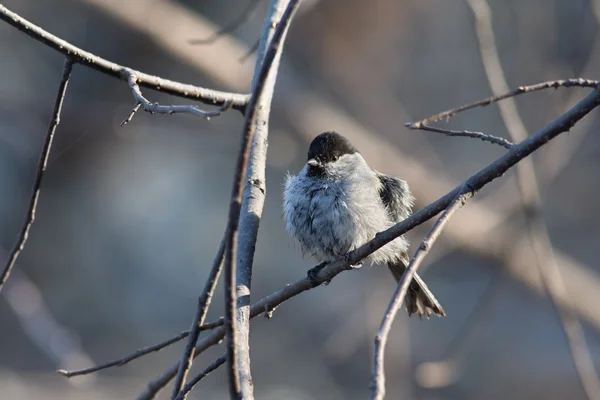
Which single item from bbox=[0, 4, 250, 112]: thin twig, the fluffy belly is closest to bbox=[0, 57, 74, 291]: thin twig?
bbox=[0, 4, 250, 112]: thin twig

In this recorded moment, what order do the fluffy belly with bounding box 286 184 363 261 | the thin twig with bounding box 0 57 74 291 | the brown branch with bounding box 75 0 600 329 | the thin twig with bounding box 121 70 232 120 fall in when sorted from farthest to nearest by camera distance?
1. the brown branch with bounding box 75 0 600 329
2. the fluffy belly with bounding box 286 184 363 261
3. the thin twig with bounding box 0 57 74 291
4. the thin twig with bounding box 121 70 232 120

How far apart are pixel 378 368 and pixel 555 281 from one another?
13.4 ft

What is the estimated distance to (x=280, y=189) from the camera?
1062 centimetres

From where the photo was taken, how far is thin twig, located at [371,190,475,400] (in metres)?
1.45

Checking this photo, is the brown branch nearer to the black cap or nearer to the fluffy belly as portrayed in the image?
the black cap

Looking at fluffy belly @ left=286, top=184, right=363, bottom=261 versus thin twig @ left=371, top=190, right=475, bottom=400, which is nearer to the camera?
thin twig @ left=371, top=190, right=475, bottom=400

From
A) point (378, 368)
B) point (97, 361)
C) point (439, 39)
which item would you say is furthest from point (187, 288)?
point (378, 368)

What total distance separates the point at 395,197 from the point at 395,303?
7.11ft

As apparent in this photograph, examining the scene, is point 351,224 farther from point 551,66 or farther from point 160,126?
point 160,126

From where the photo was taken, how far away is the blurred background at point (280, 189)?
25.6 ft

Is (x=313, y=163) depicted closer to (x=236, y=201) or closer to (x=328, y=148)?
(x=328, y=148)

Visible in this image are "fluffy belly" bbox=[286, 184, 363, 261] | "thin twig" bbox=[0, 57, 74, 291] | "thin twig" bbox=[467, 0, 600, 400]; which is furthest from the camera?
"thin twig" bbox=[467, 0, 600, 400]

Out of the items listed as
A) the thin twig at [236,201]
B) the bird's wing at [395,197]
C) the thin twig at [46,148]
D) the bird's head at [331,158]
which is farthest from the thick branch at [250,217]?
the bird's wing at [395,197]

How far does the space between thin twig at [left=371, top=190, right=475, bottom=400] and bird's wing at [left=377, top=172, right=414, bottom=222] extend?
1.72m
